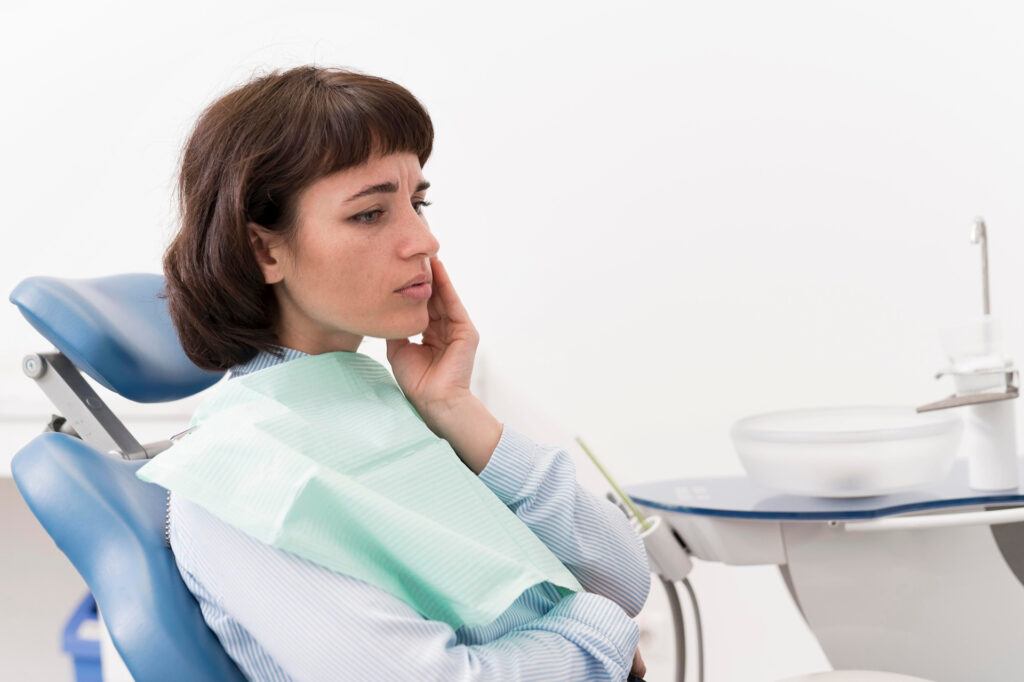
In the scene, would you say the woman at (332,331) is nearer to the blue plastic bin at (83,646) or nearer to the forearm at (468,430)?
the forearm at (468,430)

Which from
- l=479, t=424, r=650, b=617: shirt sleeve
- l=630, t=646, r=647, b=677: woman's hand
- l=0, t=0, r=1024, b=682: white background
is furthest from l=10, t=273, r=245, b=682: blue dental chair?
l=0, t=0, r=1024, b=682: white background

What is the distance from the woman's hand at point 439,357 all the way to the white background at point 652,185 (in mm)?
811

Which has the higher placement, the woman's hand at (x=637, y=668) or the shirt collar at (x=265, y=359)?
the shirt collar at (x=265, y=359)

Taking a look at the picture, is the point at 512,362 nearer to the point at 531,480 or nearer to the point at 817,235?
the point at 817,235

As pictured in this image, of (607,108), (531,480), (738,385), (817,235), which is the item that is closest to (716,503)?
(531,480)

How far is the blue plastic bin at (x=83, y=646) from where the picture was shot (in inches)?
65.9

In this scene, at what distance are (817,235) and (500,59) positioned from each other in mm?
754

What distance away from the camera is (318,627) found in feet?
2.61

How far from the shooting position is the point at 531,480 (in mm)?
1080

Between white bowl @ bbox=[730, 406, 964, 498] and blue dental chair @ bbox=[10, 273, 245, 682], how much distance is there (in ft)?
2.58

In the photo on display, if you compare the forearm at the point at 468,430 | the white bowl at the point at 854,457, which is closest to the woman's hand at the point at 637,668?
the forearm at the point at 468,430

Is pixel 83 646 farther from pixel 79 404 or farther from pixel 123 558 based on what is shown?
pixel 123 558

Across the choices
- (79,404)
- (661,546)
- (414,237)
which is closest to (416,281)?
(414,237)

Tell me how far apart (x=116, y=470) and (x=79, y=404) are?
271mm
